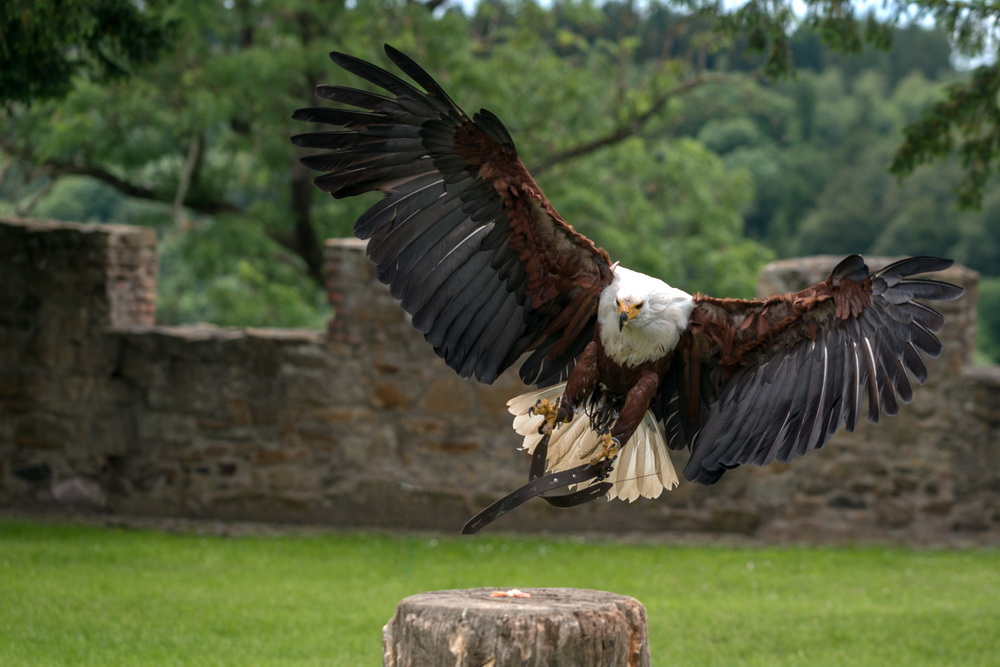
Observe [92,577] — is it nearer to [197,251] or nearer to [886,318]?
[886,318]

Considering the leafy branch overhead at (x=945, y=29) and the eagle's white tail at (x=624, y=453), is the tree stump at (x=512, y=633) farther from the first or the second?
the leafy branch overhead at (x=945, y=29)

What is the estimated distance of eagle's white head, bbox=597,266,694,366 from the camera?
127 inches

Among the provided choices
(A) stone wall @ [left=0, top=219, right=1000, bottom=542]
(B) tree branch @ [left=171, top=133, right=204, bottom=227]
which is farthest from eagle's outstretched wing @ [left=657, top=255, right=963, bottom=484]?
(B) tree branch @ [left=171, top=133, right=204, bottom=227]

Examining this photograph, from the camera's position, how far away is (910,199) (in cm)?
3644

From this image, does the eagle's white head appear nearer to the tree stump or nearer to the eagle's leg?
the eagle's leg

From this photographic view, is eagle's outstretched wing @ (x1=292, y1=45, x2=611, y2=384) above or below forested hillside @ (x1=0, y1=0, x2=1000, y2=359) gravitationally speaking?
below

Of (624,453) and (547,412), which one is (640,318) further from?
(624,453)

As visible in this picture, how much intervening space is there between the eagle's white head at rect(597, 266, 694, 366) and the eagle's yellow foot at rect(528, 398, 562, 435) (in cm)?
22

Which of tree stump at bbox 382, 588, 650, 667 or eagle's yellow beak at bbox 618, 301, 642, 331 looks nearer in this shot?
tree stump at bbox 382, 588, 650, 667

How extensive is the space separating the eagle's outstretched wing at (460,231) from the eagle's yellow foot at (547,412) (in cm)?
19

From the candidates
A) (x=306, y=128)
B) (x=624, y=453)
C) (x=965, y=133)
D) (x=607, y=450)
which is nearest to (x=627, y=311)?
(x=607, y=450)

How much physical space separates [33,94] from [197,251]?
6.02 metres

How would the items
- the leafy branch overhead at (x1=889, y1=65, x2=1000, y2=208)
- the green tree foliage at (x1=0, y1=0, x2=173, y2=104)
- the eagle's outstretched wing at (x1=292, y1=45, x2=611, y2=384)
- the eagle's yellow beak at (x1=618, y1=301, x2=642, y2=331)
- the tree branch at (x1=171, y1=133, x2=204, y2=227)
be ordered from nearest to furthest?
the eagle's yellow beak at (x1=618, y1=301, x2=642, y2=331), the eagle's outstretched wing at (x1=292, y1=45, x2=611, y2=384), the green tree foliage at (x1=0, y1=0, x2=173, y2=104), the leafy branch overhead at (x1=889, y1=65, x2=1000, y2=208), the tree branch at (x1=171, y1=133, x2=204, y2=227)

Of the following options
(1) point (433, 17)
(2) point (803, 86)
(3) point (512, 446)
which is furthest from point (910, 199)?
(3) point (512, 446)
